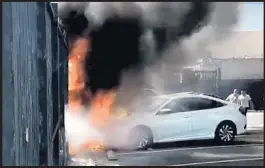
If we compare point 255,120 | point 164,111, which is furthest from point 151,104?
point 255,120

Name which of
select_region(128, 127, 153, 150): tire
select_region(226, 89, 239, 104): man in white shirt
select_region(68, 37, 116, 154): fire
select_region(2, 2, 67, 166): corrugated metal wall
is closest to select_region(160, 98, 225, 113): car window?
select_region(226, 89, 239, 104): man in white shirt

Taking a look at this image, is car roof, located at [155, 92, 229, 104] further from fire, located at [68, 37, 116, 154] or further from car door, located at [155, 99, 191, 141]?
fire, located at [68, 37, 116, 154]

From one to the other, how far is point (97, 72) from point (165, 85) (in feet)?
4.05

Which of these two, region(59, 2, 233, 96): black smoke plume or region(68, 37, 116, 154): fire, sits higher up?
region(59, 2, 233, 96): black smoke plume

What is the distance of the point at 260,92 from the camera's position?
8125mm

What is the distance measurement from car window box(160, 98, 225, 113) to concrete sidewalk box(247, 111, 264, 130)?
0.70 m

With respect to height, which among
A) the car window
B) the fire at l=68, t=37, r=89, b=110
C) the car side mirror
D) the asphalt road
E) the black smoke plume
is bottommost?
the asphalt road

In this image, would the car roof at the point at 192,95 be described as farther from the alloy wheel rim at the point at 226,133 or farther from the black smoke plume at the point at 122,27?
the black smoke plume at the point at 122,27

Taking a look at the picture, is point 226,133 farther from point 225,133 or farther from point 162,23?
point 162,23

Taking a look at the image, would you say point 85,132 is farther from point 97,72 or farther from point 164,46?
point 164,46

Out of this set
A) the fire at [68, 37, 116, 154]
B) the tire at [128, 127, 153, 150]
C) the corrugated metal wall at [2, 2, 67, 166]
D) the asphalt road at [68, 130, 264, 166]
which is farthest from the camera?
the tire at [128, 127, 153, 150]

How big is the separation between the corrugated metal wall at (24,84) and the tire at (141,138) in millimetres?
4632

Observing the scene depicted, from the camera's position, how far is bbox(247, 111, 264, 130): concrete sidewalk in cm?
808

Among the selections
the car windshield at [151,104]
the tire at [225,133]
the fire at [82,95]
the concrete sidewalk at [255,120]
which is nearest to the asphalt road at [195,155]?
the tire at [225,133]
